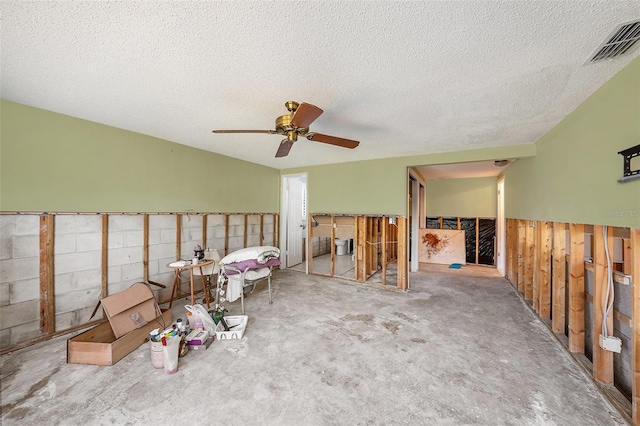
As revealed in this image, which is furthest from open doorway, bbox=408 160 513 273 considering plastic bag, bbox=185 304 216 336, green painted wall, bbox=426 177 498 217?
plastic bag, bbox=185 304 216 336

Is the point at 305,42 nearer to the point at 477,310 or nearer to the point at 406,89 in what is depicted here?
the point at 406,89

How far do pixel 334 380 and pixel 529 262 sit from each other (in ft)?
11.2

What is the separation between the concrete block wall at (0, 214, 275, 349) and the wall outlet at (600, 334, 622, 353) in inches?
185

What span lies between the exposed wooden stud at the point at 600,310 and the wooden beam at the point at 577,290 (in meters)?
0.35

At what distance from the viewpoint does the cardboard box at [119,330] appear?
6.91ft

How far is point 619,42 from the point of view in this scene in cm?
140

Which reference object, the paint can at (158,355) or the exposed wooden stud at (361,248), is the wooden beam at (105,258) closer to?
the paint can at (158,355)

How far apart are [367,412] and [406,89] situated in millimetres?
2436

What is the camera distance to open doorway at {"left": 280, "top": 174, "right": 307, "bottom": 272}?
5605mm

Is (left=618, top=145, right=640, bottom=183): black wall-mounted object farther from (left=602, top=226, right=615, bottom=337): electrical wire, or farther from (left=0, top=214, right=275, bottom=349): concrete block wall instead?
(left=0, top=214, right=275, bottom=349): concrete block wall

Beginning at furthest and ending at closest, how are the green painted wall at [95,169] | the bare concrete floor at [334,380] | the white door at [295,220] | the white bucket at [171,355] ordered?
1. the white door at [295,220]
2. the green painted wall at [95,169]
3. the white bucket at [171,355]
4. the bare concrete floor at [334,380]

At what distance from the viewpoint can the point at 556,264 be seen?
262cm

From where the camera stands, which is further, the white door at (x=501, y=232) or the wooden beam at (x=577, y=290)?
the white door at (x=501, y=232)

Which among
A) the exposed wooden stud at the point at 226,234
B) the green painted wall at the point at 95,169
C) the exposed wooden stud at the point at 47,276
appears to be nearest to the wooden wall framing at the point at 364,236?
the exposed wooden stud at the point at 226,234
